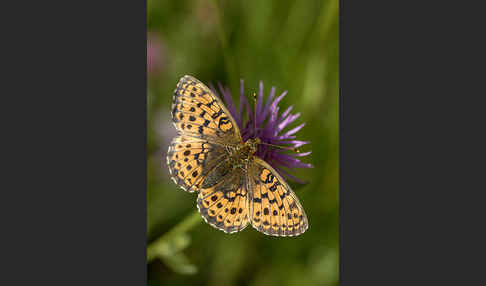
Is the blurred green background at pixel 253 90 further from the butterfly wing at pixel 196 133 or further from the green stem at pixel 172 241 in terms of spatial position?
the butterfly wing at pixel 196 133

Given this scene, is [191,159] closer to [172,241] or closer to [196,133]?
[196,133]

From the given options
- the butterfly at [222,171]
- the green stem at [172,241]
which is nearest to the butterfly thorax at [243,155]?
the butterfly at [222,171]

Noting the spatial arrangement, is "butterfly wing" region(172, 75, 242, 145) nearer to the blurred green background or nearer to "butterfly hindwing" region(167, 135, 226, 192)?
"butterfly hindwing" region(167, 135, 226, 192)

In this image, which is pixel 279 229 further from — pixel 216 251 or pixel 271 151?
pixel 216 251

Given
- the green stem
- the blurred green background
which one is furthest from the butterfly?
the blurred green background

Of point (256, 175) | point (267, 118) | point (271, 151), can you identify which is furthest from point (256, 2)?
point (256, 175)

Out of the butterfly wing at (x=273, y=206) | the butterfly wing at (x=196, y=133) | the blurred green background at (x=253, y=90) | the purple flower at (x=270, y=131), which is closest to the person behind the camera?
the butterfly wing at (x=273, y=206)

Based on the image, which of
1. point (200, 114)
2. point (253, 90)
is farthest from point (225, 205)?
point (253, 90)
